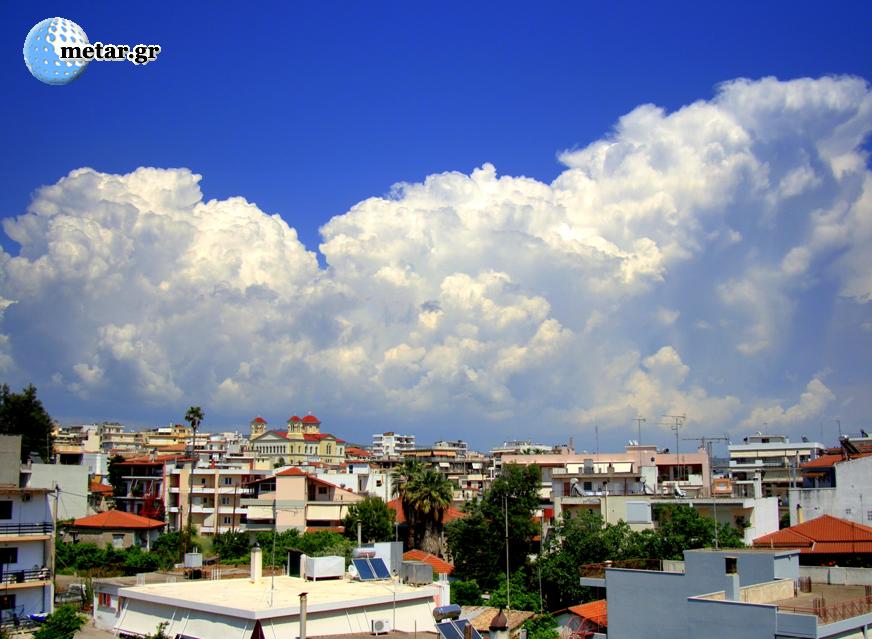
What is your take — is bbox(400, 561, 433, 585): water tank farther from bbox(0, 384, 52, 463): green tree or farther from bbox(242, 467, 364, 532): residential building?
bbox(0, 384, 52, 463): green tree

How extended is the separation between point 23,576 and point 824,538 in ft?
114

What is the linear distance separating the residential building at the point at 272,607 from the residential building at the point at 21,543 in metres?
10.5

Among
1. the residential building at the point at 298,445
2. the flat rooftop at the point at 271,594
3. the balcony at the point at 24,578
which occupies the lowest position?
the balcony at the point at 24,578

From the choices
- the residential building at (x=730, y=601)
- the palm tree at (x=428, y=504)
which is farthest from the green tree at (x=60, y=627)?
the palm tree at (x=428, y=504)

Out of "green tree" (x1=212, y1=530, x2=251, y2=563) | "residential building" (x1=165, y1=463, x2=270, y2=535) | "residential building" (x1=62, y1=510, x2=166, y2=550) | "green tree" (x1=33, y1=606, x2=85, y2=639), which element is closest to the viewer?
"green tree" (x1=33, y1=606, x2=85, y2=639)

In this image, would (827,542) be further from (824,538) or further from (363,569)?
(363,569)

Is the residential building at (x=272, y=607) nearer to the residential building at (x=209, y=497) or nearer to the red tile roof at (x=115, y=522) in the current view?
the red tile roof at (x=115, y=522)

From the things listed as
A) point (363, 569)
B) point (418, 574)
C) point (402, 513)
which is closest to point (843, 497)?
Result: point (402, 513)

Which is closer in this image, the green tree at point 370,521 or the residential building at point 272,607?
the residential building at point 272,607

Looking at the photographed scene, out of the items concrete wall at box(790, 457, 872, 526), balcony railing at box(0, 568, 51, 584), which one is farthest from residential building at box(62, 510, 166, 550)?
concrete wall at box(790, 457, 872, 526)

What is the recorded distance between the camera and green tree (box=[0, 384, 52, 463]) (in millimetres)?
A: 84431

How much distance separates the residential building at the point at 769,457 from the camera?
87.6 meters

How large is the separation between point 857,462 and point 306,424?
90.7 metres

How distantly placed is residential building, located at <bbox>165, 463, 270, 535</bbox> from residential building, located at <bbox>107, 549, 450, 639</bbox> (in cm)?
4471
